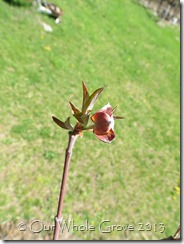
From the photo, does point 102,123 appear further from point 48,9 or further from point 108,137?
point 48,9

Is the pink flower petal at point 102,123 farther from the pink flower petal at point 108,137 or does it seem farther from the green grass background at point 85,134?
the green grass background at point 85,134

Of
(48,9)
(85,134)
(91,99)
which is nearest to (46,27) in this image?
(48,9)

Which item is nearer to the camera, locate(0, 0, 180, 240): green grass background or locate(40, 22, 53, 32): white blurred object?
locate(0, 0, 180, 240): green grass background

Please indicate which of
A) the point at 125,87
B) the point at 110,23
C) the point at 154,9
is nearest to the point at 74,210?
the point at 125,87

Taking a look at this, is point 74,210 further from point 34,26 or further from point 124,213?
point 34,26

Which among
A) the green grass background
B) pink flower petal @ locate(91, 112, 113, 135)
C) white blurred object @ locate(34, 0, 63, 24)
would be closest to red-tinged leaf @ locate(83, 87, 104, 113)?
pink flower petal @ locate(91, 112, 113, 135)

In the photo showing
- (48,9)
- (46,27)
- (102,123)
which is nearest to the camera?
(102,123)

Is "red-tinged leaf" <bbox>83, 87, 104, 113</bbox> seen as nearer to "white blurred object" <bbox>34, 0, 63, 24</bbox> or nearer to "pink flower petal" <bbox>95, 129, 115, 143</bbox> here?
"pink flower petal" <bbox>95, 129, 115, 143</bbox>

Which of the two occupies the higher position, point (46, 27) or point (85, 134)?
point (85, 134)
